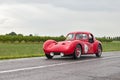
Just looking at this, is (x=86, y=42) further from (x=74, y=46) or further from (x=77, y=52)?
(x=74, y=46)

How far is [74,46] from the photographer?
52.1ft

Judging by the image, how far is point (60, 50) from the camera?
1574 centimetres

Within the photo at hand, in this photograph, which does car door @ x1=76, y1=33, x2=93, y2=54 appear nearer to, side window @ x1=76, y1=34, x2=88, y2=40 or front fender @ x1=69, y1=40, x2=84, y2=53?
side window @ x1=76, y1=34, x2=88, y2=40

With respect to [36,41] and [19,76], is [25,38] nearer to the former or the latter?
[36,41]

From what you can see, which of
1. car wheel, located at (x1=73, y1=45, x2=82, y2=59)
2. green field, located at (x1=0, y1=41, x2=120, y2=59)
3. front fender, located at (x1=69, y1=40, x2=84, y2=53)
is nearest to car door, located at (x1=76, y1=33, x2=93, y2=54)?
car wheel, located at (x1=73, y1=45, x2=82, y2=59)

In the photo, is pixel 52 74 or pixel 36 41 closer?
pixel 52 74

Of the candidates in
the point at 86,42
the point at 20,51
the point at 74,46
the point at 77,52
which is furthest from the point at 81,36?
the point at 20,51

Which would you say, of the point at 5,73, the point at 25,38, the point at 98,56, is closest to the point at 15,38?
the point at 25,38

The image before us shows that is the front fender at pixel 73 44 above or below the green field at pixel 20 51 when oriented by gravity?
above

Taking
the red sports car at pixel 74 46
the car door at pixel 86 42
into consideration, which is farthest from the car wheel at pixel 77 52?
the car door at pixel 86 42

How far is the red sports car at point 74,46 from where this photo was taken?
15791mm

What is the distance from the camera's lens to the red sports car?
51.8 ft

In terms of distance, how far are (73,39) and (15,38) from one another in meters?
41.6

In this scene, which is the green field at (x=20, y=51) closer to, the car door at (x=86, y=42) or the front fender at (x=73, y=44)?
the car door at (x=86, y=42)
